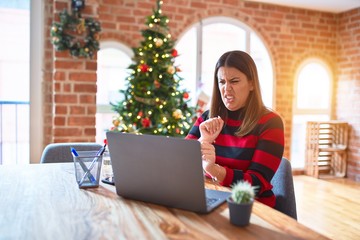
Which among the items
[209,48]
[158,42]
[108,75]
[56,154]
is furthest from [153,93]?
[209,48]

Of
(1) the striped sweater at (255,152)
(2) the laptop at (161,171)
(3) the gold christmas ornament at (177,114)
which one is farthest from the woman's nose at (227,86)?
(3) the gold christmas ornament at (177,114)

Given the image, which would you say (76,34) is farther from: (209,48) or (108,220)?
(108,220)

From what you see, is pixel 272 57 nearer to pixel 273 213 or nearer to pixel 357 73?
pixel 357 73

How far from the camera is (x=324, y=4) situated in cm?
479

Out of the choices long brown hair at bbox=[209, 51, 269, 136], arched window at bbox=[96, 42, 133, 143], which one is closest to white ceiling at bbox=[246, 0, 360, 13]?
arched window at bbox=[96, 42, 133, 143]

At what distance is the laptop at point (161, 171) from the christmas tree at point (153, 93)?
7.82 feet

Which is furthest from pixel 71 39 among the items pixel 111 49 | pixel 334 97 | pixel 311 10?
pixel 334 97

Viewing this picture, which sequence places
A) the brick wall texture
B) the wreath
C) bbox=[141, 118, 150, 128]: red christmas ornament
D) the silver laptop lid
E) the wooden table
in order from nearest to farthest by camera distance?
the wooden table, the silver laptop lid, the wreath, bbox=[141, 118, 150, 128]: red christmas ornament, the brick wall texture

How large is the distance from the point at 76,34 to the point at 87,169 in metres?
2.26

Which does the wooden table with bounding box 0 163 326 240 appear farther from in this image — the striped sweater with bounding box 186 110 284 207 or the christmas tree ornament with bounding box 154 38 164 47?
the christmas tree ornament with bounding box 154 38 164 47

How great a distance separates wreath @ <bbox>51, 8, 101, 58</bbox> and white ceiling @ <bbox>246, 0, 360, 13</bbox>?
→ 264 cm

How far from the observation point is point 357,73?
4.89 m

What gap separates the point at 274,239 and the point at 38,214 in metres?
0.62

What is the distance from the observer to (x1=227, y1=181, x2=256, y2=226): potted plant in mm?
871
